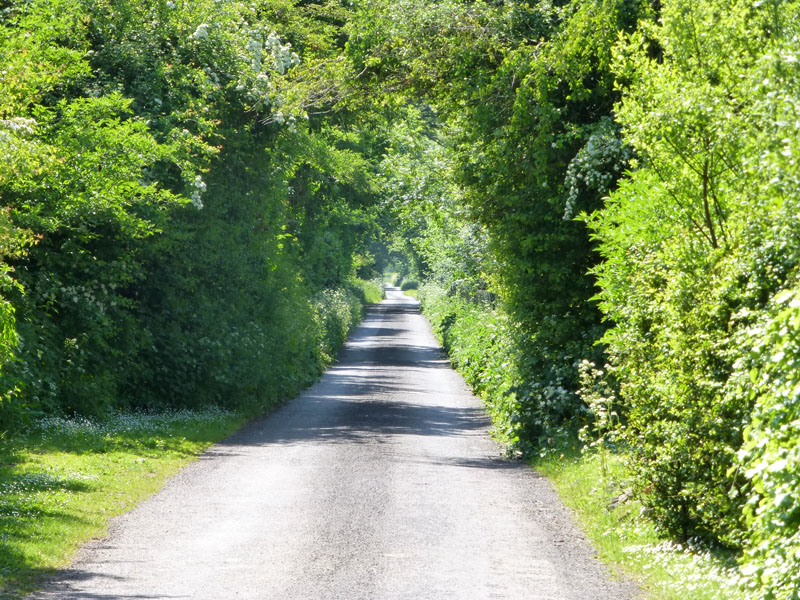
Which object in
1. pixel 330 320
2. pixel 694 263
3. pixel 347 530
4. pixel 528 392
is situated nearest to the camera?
pixel 694 263

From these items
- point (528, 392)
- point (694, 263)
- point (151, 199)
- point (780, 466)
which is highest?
point (151, 199)

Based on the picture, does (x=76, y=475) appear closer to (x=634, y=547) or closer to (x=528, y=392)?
(x=634, y=547)

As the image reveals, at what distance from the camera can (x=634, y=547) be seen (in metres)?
10.1

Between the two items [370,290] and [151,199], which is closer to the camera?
[151,199]

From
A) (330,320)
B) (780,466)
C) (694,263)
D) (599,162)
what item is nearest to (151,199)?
(599,162)

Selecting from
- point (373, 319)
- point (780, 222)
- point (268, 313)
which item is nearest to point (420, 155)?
point (268, 313)

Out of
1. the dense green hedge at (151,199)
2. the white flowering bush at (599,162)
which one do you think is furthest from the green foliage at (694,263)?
the dense green hedge at (151,199)

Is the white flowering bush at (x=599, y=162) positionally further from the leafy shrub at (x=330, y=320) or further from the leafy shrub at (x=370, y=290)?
the leafy shrub at (x=370, y=290)

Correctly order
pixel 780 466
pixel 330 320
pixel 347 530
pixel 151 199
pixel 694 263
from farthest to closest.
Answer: pixel 330 320 < pixel 151 199 < pixel 347 530 < pixel 694 263 < pixel 780 466

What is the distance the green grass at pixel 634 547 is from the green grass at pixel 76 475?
5.34 metres

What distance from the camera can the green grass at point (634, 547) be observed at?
8.52 metres

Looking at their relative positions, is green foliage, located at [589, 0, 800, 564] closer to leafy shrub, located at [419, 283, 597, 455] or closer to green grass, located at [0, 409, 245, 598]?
leafy shrub, located at [419, 283, 597, 455]

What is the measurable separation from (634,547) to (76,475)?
7502 millimetres

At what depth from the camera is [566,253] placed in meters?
17.3
